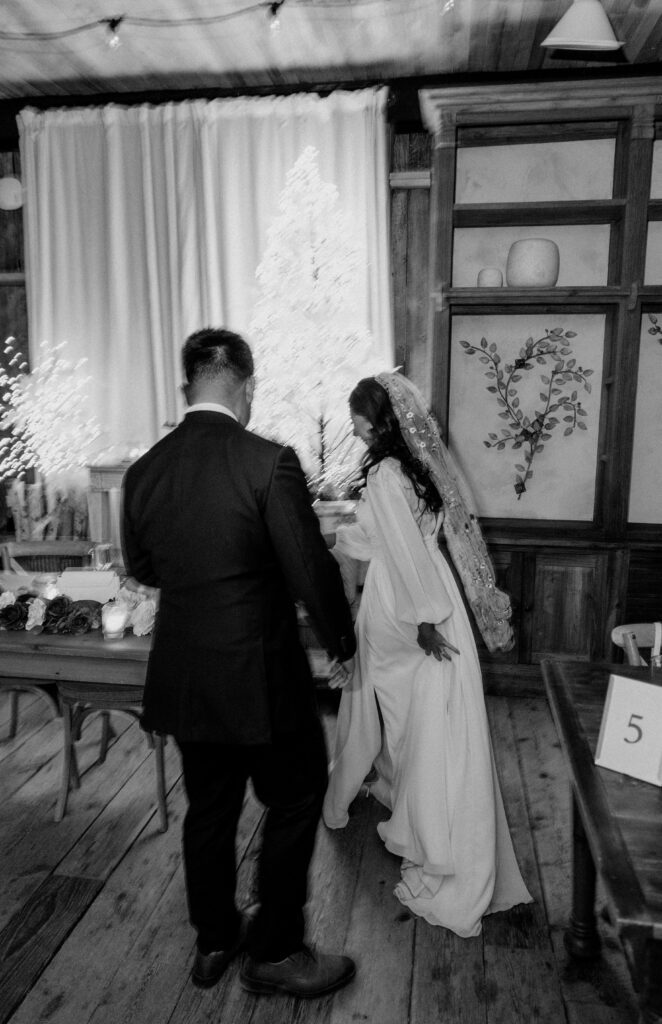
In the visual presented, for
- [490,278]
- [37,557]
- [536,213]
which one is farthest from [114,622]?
[536,213]

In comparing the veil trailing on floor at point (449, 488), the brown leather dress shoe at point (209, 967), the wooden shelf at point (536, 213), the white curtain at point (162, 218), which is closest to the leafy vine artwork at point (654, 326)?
the wooden shelf at point (536, 213)

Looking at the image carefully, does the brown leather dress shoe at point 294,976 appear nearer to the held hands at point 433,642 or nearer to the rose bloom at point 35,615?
the held hands at point 433,642

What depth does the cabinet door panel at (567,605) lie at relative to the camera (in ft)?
11.5

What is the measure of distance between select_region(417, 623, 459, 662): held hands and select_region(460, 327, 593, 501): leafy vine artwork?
1.85m

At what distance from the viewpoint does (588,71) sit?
3.66m

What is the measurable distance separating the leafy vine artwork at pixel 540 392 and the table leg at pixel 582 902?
2.16 m

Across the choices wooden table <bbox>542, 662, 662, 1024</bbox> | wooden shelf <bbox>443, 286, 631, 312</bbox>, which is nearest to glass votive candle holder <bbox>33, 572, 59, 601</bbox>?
wooden table <bbox>542, 662, 662, 1024</bbox>

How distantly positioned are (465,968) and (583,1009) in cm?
28

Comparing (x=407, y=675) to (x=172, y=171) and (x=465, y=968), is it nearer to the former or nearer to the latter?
(x=465, y=968)

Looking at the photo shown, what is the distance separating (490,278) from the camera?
3533 millimetres

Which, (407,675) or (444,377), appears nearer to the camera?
(407,675)

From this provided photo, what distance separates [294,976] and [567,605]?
219 centimetres

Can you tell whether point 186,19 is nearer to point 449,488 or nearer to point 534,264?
point 534,264

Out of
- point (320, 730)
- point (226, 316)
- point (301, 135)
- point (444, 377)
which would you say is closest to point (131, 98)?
point (301, 135)
